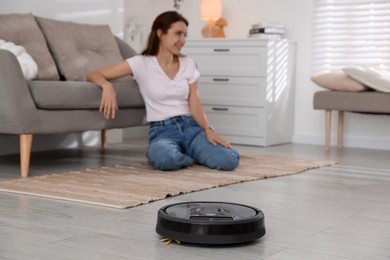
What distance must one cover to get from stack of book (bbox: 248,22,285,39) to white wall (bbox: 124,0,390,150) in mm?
207

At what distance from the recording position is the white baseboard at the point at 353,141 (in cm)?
491

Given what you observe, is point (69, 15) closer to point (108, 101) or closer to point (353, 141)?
point (108, 101)

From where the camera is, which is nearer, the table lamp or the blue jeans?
the blue jeans

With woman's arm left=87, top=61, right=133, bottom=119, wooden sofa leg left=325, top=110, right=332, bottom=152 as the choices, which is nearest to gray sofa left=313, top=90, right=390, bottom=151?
wooden sofa leg left=325, top=110, right=332, bottom=152

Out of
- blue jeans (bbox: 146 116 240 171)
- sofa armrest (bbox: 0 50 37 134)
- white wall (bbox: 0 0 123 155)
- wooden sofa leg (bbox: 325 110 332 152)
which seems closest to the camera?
sofa armrest (bbox: 0 50 37 134)

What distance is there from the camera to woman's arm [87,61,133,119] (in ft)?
11.3

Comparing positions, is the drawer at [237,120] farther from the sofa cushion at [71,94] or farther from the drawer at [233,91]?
the sofa cushion at [71,94]

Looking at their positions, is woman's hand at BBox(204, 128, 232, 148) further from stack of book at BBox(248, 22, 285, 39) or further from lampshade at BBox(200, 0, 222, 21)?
lampshade at BBox(200, 0, 222, 21)

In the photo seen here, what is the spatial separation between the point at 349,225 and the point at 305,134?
3109 mm

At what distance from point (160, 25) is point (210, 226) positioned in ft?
6.11

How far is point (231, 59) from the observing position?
16.3ft

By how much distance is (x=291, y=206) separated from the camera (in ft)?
8.20

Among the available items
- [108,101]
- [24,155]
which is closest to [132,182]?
[24,155]

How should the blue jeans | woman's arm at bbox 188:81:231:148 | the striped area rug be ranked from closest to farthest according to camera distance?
the striped area rug < the blue jeans < woman's arm at bbox 188:81:231:148
